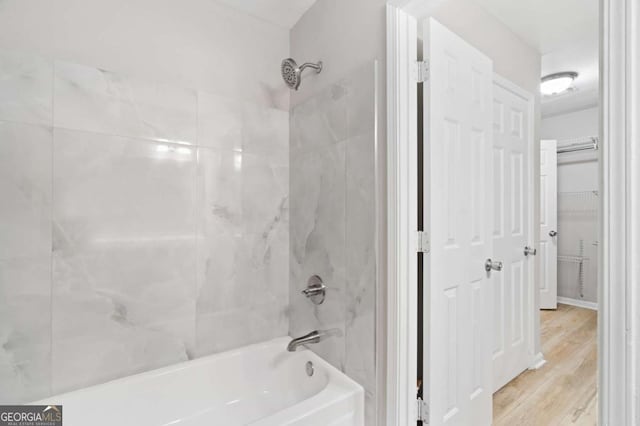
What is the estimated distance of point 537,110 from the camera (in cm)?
258

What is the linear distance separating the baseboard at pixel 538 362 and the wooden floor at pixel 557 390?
3cm

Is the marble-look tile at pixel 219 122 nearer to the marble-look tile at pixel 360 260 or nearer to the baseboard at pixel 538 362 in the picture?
the marble-look tile at pixel 360 260

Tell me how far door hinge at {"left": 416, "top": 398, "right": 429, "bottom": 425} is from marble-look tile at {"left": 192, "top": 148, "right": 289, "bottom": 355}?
98 cm

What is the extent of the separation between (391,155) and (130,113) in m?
1.30

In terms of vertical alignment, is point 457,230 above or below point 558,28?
below

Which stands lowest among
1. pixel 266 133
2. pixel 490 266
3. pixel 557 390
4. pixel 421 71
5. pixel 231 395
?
pixel 557 390

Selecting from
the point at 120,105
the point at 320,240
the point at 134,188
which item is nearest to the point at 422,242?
the point at 320,240

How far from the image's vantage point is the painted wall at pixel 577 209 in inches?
157

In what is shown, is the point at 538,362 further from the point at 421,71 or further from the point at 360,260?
the point at 421,71

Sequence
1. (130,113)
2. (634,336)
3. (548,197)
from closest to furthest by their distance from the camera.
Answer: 1. (634,336)
2. (130,113)
3. (548,197)

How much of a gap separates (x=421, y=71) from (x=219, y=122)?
3.69 feet

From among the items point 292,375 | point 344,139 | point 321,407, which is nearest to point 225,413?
point 292,375

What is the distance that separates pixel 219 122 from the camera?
72.9 inches

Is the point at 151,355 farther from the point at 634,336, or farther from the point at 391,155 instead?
the point at 634,336
